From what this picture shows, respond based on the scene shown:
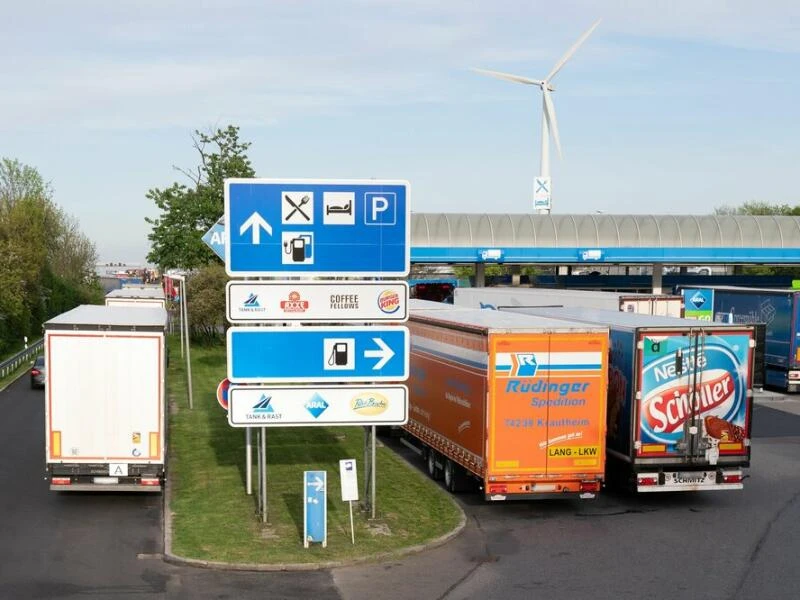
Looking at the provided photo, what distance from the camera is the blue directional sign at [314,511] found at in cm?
1423

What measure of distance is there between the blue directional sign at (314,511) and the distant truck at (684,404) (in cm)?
594

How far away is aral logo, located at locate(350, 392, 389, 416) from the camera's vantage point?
52.1 feet

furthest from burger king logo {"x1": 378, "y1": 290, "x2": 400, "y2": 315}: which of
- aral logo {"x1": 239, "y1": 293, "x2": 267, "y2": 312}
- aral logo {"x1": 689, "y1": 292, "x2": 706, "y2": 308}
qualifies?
aral logo {"x1": 689, "y1": 292, "x2": 706, "y2": 308}

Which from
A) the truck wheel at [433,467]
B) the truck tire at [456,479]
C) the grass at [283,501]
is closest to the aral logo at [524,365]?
the grass at [283,501]

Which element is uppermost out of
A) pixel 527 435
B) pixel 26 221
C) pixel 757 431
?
pixel 26 221

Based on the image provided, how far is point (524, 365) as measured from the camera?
16.0 metres

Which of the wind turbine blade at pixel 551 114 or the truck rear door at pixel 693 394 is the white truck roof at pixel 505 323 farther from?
the wind turbine blade at pixel 551 114

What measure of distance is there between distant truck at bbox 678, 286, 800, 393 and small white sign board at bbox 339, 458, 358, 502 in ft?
71.3

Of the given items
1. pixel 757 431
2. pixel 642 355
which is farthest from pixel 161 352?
pixel 757 431

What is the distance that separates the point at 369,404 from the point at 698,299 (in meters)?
26.0

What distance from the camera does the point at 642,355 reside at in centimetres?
1656

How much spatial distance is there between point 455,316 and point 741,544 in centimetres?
723

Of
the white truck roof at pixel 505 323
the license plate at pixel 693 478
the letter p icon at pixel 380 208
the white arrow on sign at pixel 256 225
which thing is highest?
the letter p icon at pixel 380 208

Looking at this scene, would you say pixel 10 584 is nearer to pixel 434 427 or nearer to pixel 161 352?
pixel 161 352
